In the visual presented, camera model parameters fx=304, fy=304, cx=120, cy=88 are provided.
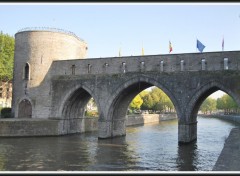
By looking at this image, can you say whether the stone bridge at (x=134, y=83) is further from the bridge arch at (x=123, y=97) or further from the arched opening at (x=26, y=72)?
the arched opening at (x=26, y=72)

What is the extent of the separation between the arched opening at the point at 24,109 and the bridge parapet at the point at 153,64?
5.46 metres

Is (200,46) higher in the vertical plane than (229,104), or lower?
higher

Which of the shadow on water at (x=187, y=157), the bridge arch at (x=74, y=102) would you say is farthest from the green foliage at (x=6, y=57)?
the shadow on water at (x=187, y=157)

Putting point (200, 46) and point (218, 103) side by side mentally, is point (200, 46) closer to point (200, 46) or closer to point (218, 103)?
point (200, 46)

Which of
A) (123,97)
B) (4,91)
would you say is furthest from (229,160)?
(4,91)

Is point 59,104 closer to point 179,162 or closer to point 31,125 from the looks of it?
point 31,125

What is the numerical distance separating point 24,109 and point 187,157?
909 inches

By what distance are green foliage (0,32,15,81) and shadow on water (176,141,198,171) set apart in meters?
38.3

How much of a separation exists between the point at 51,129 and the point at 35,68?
24.9 ft

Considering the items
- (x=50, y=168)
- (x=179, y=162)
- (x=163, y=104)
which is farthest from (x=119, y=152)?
(x=163, y=104)

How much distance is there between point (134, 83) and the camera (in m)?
29.8

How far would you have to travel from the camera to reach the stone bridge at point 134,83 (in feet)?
88.1

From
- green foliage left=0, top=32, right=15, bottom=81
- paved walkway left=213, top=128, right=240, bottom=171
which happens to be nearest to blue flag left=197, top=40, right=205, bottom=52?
paved walkway left=213, top=128, right=240, bottom=171

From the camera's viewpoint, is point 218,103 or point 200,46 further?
point 218,103
